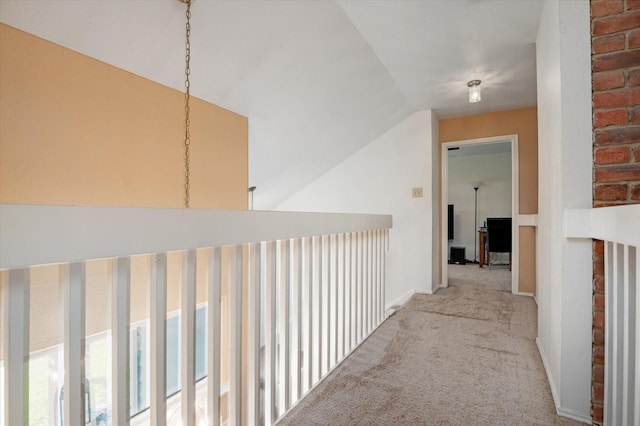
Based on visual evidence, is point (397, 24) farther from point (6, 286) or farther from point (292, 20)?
point (6, 286)

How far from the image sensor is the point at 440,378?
5.41 ft

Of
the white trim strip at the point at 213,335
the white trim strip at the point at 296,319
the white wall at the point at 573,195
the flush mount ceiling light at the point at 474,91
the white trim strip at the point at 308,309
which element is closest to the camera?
the white trim strip at the point at 213,335

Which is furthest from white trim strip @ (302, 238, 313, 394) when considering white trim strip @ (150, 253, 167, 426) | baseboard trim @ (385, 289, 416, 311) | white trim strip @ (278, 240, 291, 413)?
baseboard trim @ (385, 289, 416, 311)

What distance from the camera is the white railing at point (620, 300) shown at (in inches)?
36.8

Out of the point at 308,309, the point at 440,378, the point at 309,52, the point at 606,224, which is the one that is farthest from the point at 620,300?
the point at 309,52

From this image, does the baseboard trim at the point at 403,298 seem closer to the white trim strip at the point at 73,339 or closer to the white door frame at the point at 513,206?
the white door frame at the point at 513,206

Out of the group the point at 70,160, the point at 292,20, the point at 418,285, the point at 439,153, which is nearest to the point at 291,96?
the point at 292,20

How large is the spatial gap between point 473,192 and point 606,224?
19.7ft

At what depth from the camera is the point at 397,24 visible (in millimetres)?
2158

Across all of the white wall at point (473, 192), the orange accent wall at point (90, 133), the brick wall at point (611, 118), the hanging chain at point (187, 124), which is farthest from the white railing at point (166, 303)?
the white wall at point (473, 192)

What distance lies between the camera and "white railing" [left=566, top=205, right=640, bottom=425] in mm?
935

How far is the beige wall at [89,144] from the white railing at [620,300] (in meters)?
1.76

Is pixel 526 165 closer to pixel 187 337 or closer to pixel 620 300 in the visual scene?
pixel 620 300

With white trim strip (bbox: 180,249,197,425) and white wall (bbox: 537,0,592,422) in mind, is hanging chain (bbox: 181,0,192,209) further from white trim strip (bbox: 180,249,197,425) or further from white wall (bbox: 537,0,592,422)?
white wall (bbox: 537,0,592,422)
